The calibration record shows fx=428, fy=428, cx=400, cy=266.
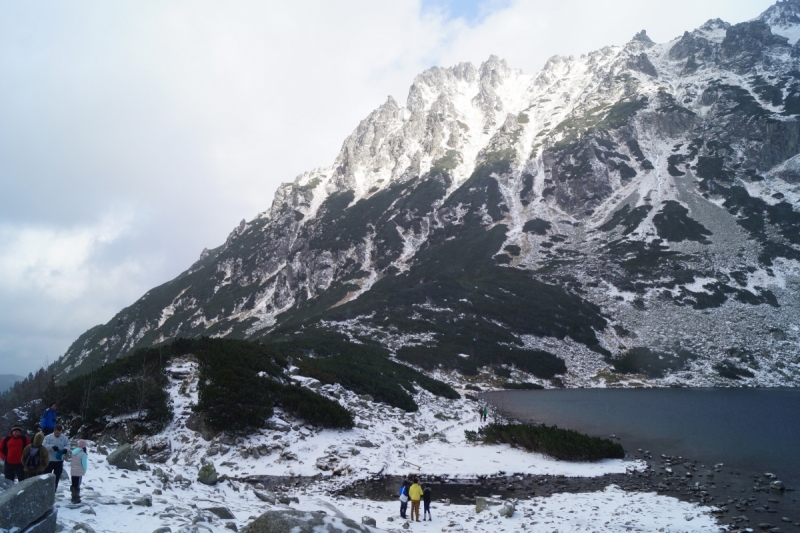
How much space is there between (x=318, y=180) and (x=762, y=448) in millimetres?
177852

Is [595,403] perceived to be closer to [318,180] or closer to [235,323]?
[235,323]

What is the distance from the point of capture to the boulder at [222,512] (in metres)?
10.5

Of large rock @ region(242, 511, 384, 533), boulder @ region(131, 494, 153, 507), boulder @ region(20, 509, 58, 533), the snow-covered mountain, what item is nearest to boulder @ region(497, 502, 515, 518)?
large rock @ region(242, 511, 384, 533)

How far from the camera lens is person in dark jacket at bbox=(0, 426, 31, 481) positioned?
9312 mm

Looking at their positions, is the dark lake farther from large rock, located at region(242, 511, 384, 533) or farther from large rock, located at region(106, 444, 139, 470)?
large rock, located at region(106, 444, 139, 470)

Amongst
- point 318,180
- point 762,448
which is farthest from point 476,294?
point 318,180

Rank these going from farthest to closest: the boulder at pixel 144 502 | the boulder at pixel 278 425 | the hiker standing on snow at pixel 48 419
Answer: the boulder at pixel 278 425 → the hiker standing on snow at pixel 48 419 → the boulder at pixel 144 502

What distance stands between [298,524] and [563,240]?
4300 inches

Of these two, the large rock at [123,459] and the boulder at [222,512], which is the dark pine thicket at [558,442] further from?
the large rock at [123,459]

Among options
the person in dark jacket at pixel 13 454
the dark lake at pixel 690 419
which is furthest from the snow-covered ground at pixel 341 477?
the dark lake at pixel 690 419

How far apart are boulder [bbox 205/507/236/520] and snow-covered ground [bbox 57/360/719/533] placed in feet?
0.51

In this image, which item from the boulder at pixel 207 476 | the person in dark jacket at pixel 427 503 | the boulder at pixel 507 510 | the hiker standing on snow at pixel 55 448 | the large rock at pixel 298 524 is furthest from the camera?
the boulder at pixel 207 476

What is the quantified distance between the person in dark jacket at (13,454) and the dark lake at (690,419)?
25240 millimetres

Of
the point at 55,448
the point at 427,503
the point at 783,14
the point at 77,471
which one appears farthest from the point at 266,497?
the point at 783,14
